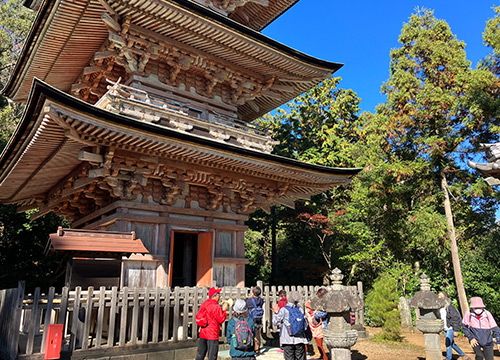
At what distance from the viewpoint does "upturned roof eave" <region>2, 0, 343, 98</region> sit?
9.57 meters

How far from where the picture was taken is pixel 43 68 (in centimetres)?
1171

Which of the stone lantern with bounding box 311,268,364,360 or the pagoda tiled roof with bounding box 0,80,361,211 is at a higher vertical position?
the pagoda tiled roof with bounding box 0,80,361,211

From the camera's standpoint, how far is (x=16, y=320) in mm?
6082

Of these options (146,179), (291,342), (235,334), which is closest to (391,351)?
Result: (291,342)

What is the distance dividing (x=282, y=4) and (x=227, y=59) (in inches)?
173

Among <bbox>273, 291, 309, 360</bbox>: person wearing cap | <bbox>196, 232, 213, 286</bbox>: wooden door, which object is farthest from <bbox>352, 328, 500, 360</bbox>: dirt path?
<bbox>196, 232, 213, 286</bbox>: wooden door

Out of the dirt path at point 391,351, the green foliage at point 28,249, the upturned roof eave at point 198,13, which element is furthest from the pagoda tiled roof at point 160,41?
the dirt path at point 391,351

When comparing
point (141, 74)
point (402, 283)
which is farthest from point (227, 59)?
point (402, 283)

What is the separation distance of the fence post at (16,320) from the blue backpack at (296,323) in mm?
4767

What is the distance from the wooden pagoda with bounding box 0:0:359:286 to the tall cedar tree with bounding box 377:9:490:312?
6499 millimetres

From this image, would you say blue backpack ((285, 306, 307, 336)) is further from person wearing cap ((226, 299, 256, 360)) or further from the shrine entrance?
the shrine entrance

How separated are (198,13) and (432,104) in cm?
1276

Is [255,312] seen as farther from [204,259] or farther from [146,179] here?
[146,179]

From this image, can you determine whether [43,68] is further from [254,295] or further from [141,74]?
[254,295]
